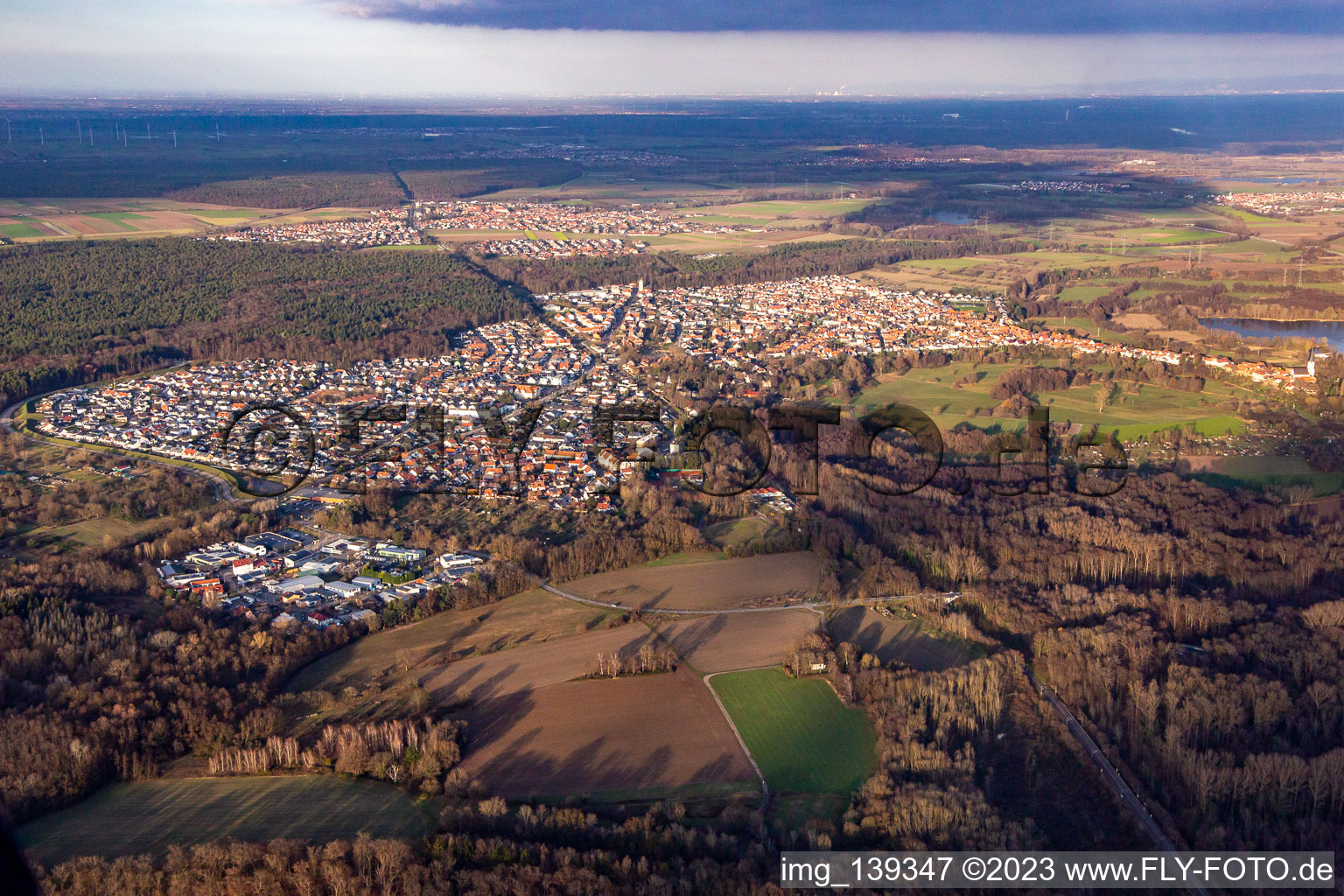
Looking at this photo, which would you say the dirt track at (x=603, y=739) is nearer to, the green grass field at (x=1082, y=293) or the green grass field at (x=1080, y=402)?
the green grass field at (x=1080, y=402)

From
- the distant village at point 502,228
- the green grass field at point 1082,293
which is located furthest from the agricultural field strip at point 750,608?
the distant village at point 502,228

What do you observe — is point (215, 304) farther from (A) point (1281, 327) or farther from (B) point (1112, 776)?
(A) point (1281, 327)

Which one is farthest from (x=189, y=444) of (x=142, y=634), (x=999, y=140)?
(x=999, y=140)

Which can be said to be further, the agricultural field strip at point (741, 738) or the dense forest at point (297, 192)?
the dense forest at point (297, 192)

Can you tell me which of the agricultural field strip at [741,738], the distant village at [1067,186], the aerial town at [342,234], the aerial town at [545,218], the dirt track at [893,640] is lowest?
the agricultural field strip at [741,738]

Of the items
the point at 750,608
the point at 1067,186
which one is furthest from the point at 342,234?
the point at 1067,186

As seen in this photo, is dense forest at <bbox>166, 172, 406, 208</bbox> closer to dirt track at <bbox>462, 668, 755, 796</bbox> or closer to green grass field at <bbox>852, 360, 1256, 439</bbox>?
green grass field at <bbox>852, 360, 1256, 439</bbox>
